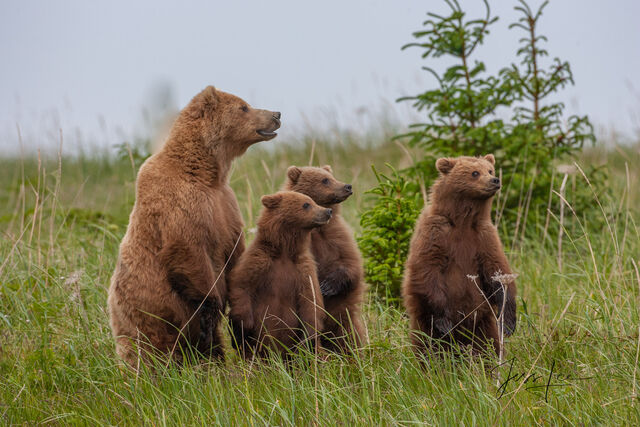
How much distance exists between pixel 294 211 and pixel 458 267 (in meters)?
1.05

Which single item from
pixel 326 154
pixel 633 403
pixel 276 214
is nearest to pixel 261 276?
pixel 276 214

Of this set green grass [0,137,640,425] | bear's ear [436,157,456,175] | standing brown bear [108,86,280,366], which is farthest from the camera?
bear's ear [436,157,456,175]

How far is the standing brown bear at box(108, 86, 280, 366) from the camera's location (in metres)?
4.51

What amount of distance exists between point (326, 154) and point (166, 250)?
27.8 feet

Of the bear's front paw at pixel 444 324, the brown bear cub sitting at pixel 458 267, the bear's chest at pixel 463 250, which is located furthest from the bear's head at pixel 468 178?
the bear's front paw at pixel 444 324

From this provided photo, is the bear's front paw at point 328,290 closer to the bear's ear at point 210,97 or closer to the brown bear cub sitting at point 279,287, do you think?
the brown bear cub sitting at point 279,287

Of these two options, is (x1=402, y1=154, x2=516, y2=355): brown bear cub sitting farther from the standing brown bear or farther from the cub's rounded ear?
the cub's rounded ear

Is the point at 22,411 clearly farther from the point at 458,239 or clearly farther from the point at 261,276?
the point at 458,239

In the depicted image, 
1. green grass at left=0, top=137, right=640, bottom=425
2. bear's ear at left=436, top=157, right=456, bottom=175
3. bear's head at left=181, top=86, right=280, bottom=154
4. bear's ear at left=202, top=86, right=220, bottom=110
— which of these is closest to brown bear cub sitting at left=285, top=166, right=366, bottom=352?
green grass at left=0, top=137, right=640, bottom=425

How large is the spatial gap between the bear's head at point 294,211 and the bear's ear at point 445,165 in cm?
75

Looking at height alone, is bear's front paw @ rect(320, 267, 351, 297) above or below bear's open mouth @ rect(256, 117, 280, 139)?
below

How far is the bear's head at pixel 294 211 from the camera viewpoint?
4664 mm

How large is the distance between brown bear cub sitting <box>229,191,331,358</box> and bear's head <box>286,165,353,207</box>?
35cm

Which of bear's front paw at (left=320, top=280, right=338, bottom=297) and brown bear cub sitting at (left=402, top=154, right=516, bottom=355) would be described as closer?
brown bear cub sitting at (left=402, top=154, right=516, bottom=355)
